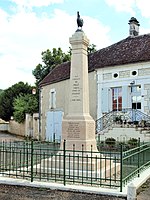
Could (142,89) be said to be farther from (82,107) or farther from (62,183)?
(62,183)

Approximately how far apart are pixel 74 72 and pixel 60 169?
299 centimetres

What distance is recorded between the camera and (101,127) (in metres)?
22.1

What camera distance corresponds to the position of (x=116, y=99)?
22.6 m

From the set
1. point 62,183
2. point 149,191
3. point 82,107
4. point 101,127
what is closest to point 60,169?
point 62,183

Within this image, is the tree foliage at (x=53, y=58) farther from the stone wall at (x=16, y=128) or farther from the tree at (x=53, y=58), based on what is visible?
the stone wall at (x=16, y=128)

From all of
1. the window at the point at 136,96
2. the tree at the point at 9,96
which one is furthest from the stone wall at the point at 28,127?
the window at the point at 136,96

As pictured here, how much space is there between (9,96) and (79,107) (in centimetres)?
3692

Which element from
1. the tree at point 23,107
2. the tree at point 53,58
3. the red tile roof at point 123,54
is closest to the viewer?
the red tile roof at point 123,54

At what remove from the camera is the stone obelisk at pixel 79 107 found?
9.66 meters

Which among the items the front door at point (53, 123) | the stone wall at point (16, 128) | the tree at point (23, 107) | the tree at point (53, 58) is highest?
the tree at point (53, 58)

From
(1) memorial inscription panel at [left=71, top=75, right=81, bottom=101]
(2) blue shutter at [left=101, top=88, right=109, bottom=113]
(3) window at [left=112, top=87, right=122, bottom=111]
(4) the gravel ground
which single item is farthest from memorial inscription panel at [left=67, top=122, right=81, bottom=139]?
(2) blue shutter at [left=101, top=88, right=109, bottom=113]

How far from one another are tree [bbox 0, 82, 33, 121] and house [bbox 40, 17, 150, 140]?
18733 mm

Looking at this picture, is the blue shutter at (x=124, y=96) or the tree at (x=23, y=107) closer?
the blue shutter at (x=124, y=96)

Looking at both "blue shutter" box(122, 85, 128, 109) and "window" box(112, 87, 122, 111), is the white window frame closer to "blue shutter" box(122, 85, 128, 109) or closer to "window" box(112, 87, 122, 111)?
"window" box(112, 87, 122, 111)
